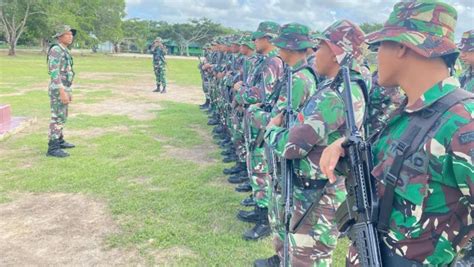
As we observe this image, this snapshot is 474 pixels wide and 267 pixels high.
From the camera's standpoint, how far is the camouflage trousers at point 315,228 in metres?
2.62

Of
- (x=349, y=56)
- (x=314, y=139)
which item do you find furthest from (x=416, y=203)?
(x=349, y=56)

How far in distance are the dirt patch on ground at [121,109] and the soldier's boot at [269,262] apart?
783 centimetres

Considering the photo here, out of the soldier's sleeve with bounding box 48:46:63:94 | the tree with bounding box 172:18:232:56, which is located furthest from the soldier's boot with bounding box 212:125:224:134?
the tree with bounding box 172:18:232:56

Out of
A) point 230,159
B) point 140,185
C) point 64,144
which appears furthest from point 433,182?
point 64,144

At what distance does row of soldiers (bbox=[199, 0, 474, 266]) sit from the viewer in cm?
140

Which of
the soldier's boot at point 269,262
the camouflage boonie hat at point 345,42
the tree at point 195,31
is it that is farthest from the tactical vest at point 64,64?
the tree at point 195,31

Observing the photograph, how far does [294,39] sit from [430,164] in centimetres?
205

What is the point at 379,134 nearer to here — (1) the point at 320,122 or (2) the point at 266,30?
(1) the point at 320,122

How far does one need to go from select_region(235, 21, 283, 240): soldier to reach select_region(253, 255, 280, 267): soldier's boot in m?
0.52

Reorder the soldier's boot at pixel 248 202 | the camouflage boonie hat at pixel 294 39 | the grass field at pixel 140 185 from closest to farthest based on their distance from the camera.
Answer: the camouflage boonie hat at pixel 294 39
the grass field at pixel 140 185
the soldier's boot at pixel 248 202

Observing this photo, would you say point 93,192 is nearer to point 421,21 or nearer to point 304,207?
point 304,207

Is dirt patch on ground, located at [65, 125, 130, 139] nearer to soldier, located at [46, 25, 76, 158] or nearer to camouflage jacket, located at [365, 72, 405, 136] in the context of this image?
soldier, located at [46, 25, 76, 158]

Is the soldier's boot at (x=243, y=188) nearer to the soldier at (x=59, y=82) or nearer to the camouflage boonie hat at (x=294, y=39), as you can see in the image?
the camouflage boonie hat at (x=294, y=39)

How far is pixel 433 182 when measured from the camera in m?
1.40
